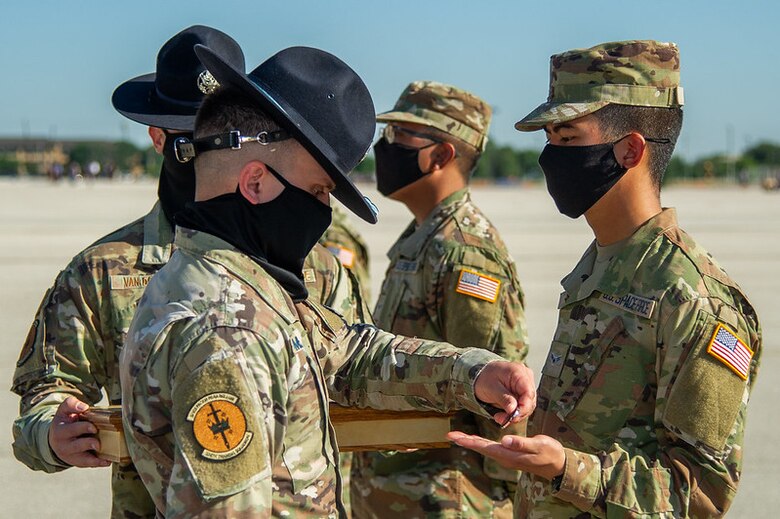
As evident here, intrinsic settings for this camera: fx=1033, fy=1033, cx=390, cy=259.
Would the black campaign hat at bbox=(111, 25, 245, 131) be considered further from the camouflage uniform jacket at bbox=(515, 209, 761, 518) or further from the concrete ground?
the concrete ground

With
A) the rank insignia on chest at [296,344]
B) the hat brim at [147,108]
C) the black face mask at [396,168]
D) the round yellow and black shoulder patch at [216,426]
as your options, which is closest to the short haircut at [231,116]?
the rank insignia on chest at [296,344]

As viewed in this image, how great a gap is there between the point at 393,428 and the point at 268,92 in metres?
0.82

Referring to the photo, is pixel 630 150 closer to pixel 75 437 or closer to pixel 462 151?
pixel 75 437

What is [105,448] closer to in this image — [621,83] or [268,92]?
[268,92]

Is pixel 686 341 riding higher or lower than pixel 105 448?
higher

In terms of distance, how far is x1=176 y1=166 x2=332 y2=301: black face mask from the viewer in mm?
2072

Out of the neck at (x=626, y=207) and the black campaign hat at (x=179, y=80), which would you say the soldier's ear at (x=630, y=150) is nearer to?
the neck at (x=626, y=207)

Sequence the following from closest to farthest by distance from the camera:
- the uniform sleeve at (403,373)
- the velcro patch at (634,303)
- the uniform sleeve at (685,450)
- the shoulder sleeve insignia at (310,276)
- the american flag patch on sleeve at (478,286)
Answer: the uniform sleeve at (403,373), the uniform sleeve at (685,450), the velcro patch at (634,303), the shoulder sleeve insignia at (310,276), the american flag patch on sleeve at (478,286)

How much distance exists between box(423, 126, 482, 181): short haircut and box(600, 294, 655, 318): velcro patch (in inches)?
82.3

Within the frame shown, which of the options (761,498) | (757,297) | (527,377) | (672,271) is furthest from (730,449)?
(757,297)

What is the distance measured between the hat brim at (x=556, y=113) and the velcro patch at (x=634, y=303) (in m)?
0.50

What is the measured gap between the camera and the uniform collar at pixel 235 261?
201 centimetres

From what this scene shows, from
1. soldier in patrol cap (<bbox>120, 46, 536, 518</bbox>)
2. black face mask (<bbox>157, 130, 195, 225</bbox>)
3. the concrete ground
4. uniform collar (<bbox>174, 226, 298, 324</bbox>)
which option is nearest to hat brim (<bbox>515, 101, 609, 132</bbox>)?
soldier in patrol cap (<bbox>120, 46, 536, 518</bbox>)

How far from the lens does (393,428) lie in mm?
2373
